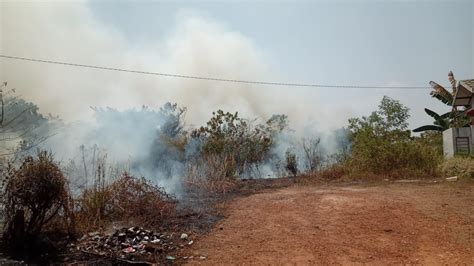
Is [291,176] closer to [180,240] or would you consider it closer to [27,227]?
[180,240]

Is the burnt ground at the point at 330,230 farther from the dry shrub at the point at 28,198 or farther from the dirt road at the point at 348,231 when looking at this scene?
the dry shrub at the point at 28,198

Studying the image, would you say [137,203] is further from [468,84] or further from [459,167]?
[468,84]

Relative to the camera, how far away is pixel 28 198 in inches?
242

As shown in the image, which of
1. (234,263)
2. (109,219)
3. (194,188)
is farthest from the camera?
(194,188)

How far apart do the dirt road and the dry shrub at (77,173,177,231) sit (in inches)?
60.4

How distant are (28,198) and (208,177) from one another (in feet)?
24.7

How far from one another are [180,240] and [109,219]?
83.0 inches

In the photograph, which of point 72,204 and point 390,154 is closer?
point 72,204

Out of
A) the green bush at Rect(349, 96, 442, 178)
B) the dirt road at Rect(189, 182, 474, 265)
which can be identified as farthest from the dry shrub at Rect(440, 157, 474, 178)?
the dirt road at Rect(189, 182, 474, 265)

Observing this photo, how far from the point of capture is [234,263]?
5582 mm

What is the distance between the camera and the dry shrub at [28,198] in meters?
6.14

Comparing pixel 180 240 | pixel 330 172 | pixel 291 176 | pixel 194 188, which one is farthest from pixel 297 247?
pixel 291 176

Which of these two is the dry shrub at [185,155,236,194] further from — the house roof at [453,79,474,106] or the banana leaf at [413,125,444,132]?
the banana leaf at [413,125,444,132]

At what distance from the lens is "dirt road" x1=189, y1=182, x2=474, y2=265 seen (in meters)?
5.68
